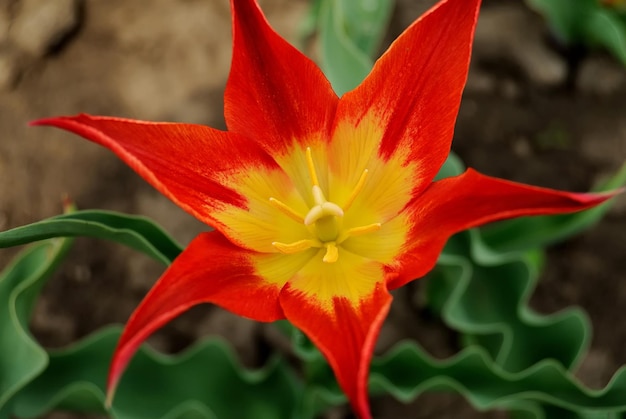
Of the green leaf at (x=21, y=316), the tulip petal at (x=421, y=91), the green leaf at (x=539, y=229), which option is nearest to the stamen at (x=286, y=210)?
the tulip petal at (x=421, y=91)

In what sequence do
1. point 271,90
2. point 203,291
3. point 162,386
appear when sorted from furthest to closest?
point 162,386
point 271,90
point 203,291

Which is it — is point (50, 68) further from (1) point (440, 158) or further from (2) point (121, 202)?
(1) point (440, 158)

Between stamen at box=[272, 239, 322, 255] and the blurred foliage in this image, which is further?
the blurred foliage

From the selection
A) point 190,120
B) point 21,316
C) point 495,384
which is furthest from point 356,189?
point 190,120

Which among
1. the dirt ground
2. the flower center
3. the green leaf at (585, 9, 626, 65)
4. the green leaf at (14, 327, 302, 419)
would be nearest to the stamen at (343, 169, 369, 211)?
the flower center

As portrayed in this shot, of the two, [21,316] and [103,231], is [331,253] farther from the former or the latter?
[21,316]

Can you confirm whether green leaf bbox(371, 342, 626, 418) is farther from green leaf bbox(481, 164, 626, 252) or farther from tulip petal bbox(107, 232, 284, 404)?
tulip petal bbox(107, 232, 284, 404)

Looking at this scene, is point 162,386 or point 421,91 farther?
point 162,386
